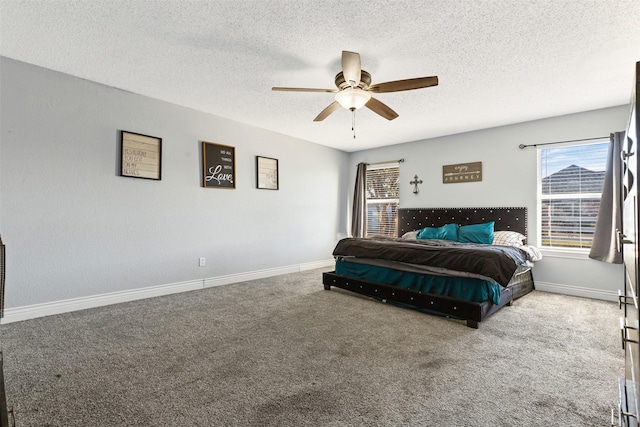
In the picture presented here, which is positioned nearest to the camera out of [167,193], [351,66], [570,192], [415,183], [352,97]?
[351,66]

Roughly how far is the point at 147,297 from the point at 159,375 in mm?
1996

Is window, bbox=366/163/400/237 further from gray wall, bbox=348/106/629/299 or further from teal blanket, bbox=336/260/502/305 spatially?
teal blanket, bbox=336/260/502/305

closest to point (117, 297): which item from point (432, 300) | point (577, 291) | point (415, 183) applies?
point (432, 300)

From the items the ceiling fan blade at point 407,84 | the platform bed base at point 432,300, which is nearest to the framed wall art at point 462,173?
the platform bed base at point 432,300

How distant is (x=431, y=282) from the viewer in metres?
3.21

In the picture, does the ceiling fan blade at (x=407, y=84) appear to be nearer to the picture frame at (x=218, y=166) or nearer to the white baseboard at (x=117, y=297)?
the picture frame at (x=218, y=166)

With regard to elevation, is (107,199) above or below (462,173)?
below

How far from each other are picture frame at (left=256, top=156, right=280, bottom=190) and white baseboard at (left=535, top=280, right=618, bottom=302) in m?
4.18

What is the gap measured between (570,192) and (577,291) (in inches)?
51.8

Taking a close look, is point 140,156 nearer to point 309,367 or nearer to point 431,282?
point 309,367

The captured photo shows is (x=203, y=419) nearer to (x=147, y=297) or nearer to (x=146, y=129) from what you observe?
(x=147, y=297)

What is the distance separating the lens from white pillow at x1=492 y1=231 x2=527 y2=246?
4086 mm

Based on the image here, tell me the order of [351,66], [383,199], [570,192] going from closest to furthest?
[351,66] < [570,192] < [383,199]

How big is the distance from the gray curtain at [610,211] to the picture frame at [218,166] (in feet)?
15.9
